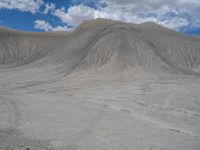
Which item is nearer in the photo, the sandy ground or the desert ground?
the sandy ground

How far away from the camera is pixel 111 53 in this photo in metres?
46.4

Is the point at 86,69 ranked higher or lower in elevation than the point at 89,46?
lower

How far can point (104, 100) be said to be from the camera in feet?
68.8

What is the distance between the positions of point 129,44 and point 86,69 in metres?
11.5

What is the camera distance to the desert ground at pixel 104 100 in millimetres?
11406

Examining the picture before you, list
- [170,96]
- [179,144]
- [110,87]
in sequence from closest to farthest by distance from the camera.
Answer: [179,144] < [170,96] < [110,87]

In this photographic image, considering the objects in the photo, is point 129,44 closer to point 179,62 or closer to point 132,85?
point 179,62

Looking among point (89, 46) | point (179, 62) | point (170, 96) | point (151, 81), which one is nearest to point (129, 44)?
point (89, 46)

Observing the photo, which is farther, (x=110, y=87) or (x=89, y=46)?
(x=89, y=46)

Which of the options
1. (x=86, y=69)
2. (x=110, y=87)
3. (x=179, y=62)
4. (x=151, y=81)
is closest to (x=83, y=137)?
(x=110, y=87)

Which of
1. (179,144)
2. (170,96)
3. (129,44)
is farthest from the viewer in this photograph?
(129,44)

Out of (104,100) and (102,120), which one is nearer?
(102,120)

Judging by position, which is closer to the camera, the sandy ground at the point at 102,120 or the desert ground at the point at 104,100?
the sandy ground at the point at 102,120

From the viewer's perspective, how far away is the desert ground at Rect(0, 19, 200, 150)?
11406mm
